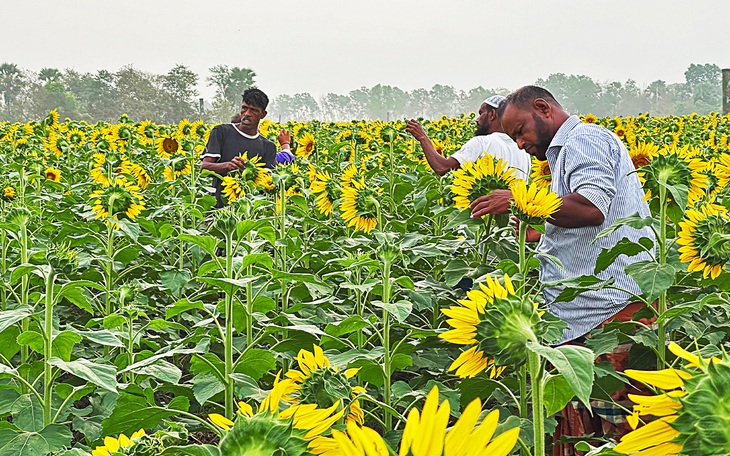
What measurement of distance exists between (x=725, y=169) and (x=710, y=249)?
1.31 meters

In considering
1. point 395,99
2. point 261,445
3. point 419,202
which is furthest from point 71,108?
point 395,99

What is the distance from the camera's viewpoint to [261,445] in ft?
2.30

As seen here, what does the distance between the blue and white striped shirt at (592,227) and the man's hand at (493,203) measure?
219 millimetres

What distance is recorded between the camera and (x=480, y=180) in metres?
2.64

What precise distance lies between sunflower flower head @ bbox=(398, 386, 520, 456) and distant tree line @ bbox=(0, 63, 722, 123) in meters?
13.0

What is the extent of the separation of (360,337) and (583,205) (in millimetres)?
794

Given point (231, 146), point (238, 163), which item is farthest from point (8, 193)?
point (231, 146)

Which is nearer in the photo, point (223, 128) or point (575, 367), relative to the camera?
point (575, 367)

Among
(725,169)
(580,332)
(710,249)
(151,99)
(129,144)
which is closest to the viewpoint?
(710,249)

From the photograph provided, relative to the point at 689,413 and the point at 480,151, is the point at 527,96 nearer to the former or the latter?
the point at 480,151

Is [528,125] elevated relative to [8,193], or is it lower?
elevated

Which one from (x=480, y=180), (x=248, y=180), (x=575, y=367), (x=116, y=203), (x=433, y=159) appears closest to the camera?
(x=575, y=367)

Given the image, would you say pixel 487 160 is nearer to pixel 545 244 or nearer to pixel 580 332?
pixel 545 244

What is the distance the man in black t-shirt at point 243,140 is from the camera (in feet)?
17.8
